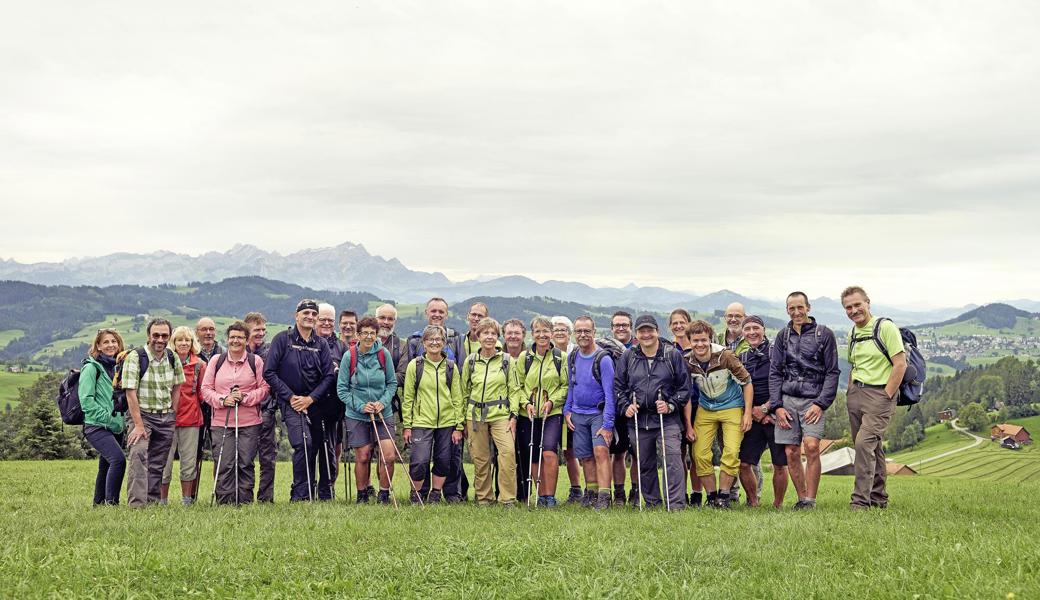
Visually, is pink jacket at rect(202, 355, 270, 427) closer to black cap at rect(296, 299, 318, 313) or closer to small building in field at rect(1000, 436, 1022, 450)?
black cap at rect(296, 299, 318, 313)

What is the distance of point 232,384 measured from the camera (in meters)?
11.9

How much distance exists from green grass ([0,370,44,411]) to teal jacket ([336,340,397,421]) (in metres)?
144

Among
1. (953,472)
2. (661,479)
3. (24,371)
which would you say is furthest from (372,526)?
(24,371)

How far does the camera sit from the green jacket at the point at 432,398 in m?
11.9

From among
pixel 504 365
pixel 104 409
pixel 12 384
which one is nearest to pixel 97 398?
pixel 104 409

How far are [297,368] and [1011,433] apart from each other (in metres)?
132

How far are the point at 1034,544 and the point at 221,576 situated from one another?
7543 mm

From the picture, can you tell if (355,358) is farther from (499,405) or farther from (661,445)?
(661,445)

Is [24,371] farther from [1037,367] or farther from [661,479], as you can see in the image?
[1037,367]

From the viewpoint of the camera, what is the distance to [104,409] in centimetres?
1126

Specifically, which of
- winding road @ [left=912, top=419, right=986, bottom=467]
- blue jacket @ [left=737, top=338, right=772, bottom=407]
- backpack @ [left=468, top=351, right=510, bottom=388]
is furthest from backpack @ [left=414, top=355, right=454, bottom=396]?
winding road @ [left=912, top=419, right=986, bottom=467]

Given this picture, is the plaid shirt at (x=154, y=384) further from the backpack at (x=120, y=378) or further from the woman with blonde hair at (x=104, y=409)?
the woman with blonde hair at (x=104, y=409)

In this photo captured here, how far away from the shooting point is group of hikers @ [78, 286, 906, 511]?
1122 cm

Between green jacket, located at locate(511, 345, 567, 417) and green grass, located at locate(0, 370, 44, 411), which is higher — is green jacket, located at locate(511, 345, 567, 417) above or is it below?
above
